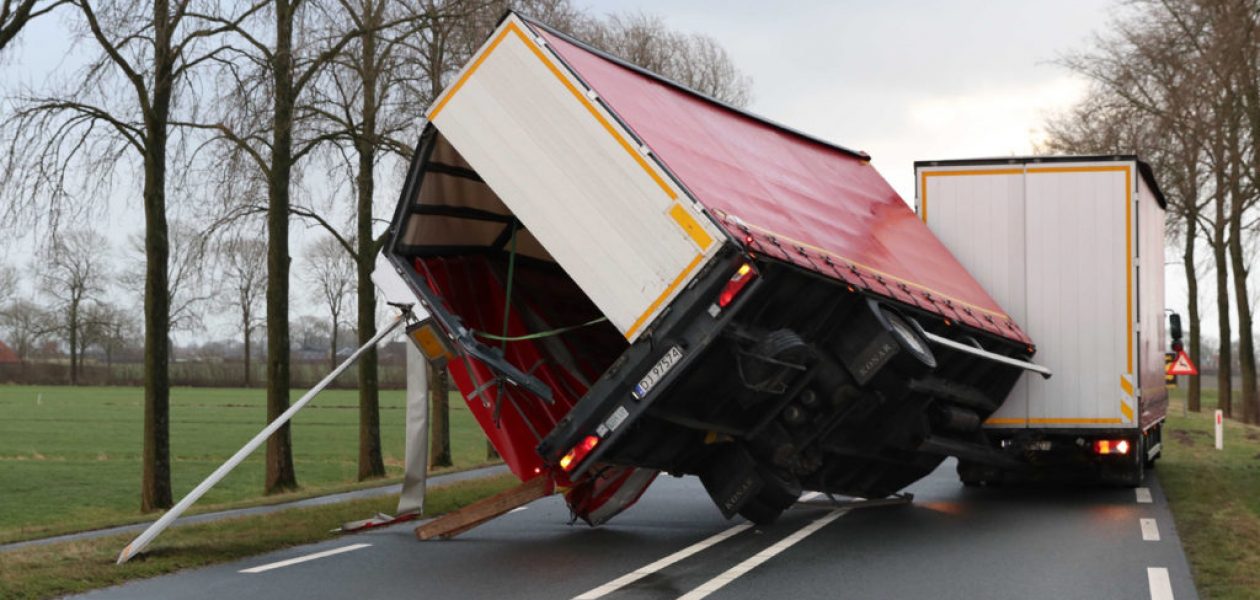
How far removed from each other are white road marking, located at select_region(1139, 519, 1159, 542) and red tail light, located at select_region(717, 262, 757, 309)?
478 centimetres

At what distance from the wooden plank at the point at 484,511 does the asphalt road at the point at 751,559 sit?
0.12 m

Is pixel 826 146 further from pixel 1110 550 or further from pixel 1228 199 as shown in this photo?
pixel 1228 199

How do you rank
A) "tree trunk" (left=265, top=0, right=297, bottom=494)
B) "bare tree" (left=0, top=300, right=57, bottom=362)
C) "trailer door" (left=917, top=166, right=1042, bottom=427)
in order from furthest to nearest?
"bare tree" (left=0, top=300, right=57, bottom=362)
"tree trunk" (left=265, top=0, right=297, bottom=494)
"trailer door" (left=917, top=166, right=1042, bottom=427)

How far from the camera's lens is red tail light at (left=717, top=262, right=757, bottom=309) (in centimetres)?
845

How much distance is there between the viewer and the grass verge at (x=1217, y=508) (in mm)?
9156

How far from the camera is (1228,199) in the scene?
113 feet

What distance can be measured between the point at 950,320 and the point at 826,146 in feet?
11.3

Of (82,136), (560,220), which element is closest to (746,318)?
(560,220)

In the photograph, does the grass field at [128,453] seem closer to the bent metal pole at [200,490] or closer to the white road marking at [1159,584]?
the bent metal pole at [200,490]

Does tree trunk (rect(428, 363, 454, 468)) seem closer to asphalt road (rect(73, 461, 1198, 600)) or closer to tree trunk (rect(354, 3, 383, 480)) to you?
tree trunk (rect(354, 3, 383, 480))

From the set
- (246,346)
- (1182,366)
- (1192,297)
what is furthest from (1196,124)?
(246,346)

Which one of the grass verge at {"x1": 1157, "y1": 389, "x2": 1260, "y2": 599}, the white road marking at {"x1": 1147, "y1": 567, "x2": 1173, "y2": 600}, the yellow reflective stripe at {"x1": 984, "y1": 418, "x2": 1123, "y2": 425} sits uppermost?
the yellow reflective stripe at {"x1": 984, "y1": 418, "x2": 1123, "y2": 425}

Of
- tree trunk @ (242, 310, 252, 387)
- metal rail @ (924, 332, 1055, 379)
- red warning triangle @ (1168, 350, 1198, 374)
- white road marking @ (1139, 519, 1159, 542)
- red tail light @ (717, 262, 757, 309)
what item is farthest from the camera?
tree trunk @ (242, 310, 252, 387)

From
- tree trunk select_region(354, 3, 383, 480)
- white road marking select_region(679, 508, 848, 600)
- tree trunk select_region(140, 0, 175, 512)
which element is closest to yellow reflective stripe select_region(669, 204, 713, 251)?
white road marking select_region(679, 508, 848, 600)
